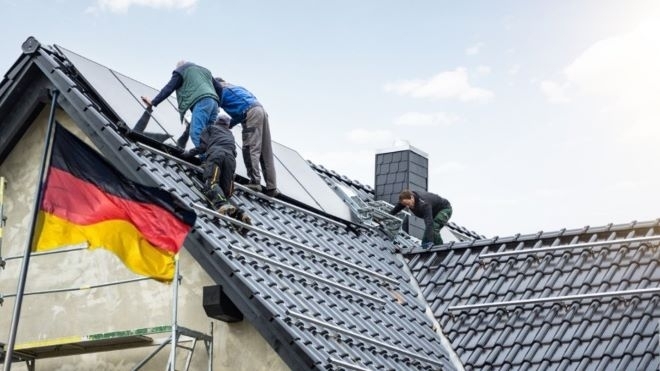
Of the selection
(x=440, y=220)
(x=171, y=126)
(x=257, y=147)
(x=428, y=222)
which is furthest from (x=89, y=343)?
(x=440, y=220)

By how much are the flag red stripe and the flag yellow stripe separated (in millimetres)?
68

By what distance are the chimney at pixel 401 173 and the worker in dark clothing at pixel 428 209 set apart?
1150 mm

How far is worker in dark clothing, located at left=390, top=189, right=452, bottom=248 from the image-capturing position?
21.7 metres

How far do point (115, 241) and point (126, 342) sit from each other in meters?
1.17

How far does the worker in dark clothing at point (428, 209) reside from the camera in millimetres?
21688

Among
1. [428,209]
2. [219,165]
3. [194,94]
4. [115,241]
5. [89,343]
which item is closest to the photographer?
[115,241]

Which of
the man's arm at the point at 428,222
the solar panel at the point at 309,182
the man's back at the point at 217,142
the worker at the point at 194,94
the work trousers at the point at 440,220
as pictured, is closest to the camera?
the man's back at the point at 217,142

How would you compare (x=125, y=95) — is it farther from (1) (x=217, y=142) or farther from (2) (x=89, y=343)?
(2) (x=89, y=343)

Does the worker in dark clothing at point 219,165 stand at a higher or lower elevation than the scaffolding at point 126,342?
higher

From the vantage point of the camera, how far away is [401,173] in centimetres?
2419

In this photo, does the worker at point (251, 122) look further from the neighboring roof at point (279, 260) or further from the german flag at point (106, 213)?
the german flag at point (106, 213)

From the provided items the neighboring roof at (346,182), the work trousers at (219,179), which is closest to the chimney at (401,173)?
the neighboring roof at (346,182)

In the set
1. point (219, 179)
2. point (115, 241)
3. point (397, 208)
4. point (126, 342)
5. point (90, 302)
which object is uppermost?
point (397, 208)

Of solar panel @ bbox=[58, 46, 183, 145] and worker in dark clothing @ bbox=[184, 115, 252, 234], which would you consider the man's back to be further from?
solar panel @ bbox=[58, 46, 183, 145]
